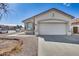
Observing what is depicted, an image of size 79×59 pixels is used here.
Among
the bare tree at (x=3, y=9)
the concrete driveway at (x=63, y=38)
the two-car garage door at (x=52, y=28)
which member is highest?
the bare tree at (x=3, y=9)

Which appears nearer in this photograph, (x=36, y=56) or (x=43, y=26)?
(x=36, y=56)

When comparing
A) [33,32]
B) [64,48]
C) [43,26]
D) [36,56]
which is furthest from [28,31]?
[64,48]

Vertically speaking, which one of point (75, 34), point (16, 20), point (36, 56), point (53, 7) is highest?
point (53, 7)

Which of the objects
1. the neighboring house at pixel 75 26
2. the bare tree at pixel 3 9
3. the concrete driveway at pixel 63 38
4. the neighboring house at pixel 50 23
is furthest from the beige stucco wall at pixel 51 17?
the bare tree at pixel 3 9

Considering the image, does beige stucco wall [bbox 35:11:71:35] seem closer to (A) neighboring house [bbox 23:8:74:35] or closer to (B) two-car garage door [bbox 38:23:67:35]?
(A) neighboring house [bbox 23:8:74:35]

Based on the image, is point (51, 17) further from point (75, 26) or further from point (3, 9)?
point (3, 9)

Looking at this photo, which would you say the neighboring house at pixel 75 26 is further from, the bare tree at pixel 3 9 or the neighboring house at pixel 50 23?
the bare tree at pixel 3 9

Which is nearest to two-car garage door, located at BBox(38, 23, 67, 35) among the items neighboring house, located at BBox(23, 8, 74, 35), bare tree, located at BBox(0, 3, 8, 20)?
Result: neighboring house, located at BBox(23, 8, 74, 35)

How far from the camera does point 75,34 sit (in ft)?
13.7

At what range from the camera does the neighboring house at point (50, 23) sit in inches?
161

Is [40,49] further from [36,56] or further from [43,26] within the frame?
[43,26]

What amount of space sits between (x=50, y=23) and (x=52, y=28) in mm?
152

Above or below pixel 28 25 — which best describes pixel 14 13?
above

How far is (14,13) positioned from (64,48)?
1.56m
